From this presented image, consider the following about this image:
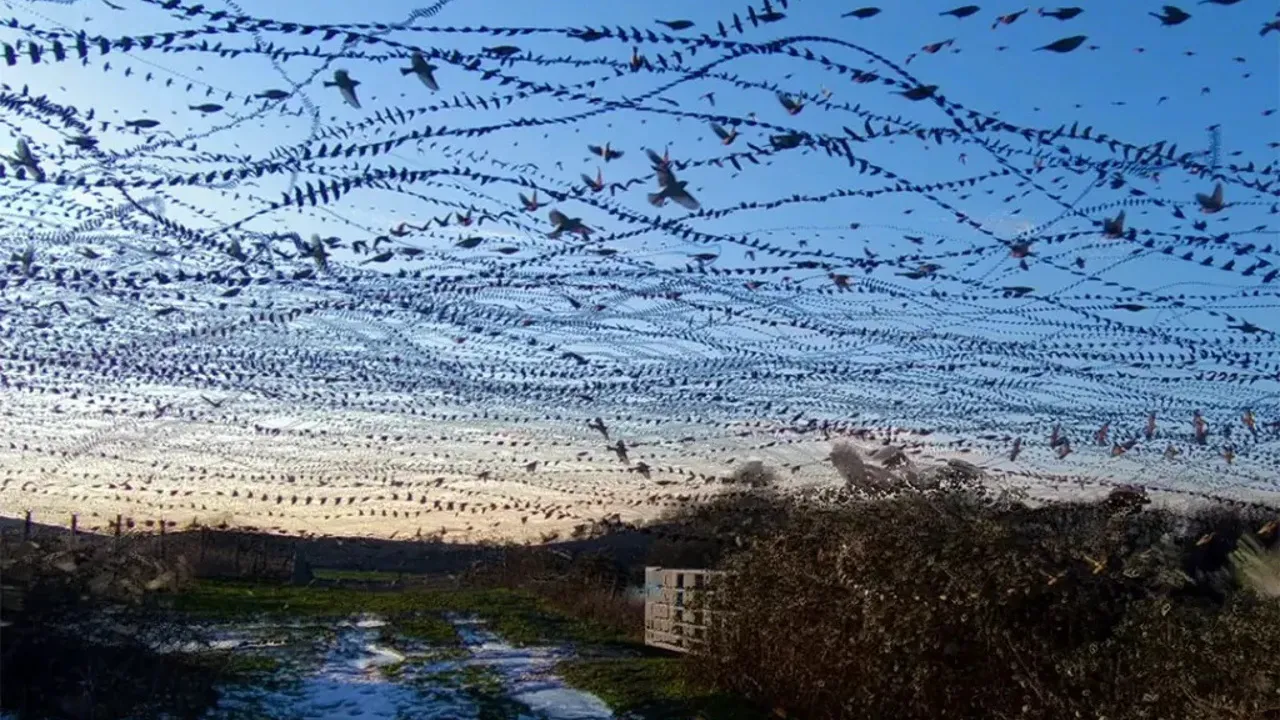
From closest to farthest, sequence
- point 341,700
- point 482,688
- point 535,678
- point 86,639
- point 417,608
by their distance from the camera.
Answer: point 86,639 → point 341,700 → point 482,688 → point 535,678 → point 417,608


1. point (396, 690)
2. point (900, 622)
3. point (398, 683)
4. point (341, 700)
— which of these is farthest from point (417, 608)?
point (900, 622)

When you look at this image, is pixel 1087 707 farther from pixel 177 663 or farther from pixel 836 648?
pixel 177 663

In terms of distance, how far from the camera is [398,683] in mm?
15141

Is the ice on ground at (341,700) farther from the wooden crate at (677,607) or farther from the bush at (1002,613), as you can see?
the wooden crate at (677,607)

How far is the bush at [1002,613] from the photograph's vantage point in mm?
7883

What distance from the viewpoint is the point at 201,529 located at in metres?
44.5

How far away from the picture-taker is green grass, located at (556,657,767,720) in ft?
44.2

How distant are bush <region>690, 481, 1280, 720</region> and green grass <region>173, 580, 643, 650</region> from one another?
9029 millimetres

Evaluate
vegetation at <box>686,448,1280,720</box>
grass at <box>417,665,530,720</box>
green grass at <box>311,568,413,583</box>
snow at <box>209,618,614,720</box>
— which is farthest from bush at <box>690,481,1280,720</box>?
green grass at <box>311,568,413,583</box>

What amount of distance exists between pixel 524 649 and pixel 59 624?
34.0ft

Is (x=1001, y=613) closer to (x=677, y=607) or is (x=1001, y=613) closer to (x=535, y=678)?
(x=535, y=678)

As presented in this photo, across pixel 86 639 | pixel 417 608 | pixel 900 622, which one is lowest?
pixel 417 608

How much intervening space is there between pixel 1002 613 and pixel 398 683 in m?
7.87

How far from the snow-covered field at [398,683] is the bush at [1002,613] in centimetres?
253
